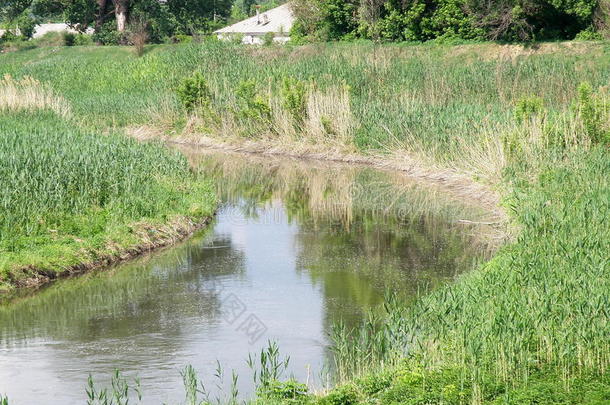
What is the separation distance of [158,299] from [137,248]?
2.40 metres

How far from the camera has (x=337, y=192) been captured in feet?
69.8

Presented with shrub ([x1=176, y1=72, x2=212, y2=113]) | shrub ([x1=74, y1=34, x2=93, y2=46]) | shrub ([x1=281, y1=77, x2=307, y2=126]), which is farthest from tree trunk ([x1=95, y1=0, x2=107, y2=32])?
shrub ([x1=281, y1=77, x2=307, y2=126])

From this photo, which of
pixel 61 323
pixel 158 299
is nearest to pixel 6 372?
pixel 61 323

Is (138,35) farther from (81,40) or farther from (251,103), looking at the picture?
(251,103)

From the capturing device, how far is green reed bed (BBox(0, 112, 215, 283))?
547 inches

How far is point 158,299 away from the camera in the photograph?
12.8m

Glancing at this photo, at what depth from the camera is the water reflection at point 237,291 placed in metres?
10.2

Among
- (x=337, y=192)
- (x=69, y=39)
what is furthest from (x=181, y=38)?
(x=337, y=192)

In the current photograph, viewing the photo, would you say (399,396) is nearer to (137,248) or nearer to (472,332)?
(472,332)

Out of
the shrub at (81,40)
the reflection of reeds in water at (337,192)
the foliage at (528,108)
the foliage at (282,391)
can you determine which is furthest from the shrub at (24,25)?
the foliage at (282,391)

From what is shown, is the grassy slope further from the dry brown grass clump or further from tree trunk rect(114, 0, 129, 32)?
tree trunk rect(114, 0, 129, 32)

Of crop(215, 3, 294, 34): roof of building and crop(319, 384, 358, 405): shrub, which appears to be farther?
crop(215, 3, 294, 34): roof of building

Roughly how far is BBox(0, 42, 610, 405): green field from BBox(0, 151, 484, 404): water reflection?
970 mm

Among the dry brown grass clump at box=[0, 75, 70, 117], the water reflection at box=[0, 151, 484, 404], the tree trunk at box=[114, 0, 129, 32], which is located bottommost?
the water reflection at box=[0, 151, 484, 404]
